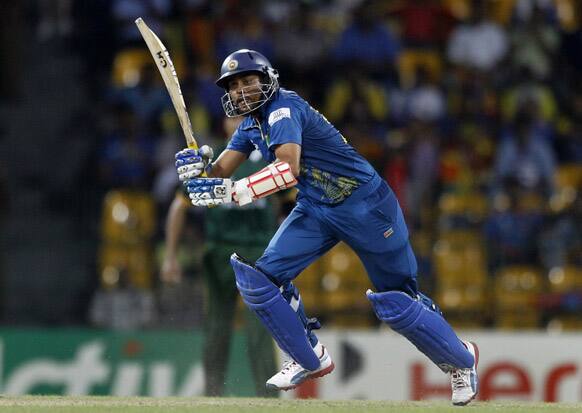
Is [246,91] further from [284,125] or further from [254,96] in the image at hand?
[284,125]

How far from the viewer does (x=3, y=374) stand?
1072 centimetres

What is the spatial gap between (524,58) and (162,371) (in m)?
5.53

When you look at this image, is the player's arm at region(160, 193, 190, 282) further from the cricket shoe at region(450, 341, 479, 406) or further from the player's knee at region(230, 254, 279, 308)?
the cricket shoe at region(450, 341, 479, 406)

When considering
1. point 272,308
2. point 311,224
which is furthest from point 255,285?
point 311,224

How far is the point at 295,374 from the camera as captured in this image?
7188mm

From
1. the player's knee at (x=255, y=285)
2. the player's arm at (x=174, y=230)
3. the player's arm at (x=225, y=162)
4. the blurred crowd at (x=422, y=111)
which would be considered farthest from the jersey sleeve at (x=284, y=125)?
the blurred crowd at (x=422, y=111)

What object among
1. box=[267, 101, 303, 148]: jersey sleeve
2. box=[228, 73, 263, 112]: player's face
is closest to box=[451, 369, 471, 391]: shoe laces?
box=[267, 101, 303, 148]: jersey sleeve

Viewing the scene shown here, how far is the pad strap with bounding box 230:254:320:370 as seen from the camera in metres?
6.80

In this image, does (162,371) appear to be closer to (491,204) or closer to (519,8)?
(491,204)

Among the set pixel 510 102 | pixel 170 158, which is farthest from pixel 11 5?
pixel 510 102

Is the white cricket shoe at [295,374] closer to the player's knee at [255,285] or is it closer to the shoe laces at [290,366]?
the shoe laces at [290,366]

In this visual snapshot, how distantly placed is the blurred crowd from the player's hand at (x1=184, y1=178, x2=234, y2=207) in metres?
4.75

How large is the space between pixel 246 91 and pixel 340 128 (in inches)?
254

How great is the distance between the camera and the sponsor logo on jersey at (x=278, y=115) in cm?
663
